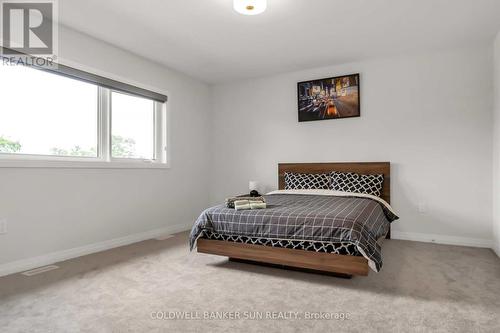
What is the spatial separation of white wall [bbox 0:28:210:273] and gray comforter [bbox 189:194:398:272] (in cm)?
128

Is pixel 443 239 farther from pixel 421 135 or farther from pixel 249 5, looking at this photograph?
pixel 249 5

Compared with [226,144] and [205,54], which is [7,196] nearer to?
[205,54]

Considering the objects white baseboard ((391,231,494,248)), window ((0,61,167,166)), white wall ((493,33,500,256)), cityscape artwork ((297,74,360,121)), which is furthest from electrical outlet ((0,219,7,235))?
white wall ((493,33,500,256))

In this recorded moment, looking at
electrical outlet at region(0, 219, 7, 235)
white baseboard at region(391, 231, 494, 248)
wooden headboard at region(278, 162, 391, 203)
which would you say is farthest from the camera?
wooden headboard at region(278, 162, 391, 203)

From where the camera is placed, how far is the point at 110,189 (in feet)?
11.6

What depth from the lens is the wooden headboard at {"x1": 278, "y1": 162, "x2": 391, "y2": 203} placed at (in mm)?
3936

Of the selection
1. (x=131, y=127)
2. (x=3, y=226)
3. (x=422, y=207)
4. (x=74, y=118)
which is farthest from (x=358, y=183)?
(x=3, y=226)

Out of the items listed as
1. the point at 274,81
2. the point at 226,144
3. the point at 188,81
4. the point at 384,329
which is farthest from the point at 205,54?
the point at 384,329

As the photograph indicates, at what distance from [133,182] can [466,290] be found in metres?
3.46

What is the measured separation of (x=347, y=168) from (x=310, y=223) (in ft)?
6.48

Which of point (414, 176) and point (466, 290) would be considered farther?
point (414, 176)

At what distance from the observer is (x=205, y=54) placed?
12.7ft

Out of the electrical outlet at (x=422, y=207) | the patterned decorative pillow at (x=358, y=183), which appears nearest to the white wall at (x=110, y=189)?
the patterned decorative pillow at (x=358, y=183)

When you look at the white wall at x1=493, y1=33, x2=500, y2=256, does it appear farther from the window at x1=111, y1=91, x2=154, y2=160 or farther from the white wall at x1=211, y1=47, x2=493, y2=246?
the window at x1=111, y1=91, x2=154, y2=160
